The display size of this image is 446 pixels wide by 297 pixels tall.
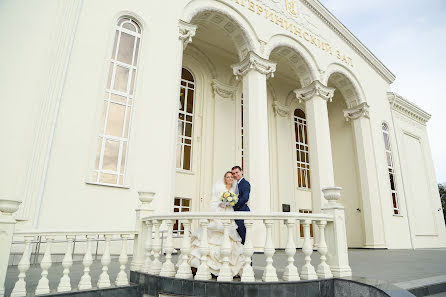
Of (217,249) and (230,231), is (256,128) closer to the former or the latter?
(230,231)

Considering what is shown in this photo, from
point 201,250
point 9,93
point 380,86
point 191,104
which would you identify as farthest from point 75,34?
point 380,86

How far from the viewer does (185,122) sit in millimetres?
11727

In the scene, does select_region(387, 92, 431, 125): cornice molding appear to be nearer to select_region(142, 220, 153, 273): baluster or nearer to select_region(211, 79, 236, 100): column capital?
select_region(211, 79, 236, 100): column capital

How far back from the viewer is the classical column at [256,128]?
9133 millimetres

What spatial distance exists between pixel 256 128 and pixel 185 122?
3.41 meters

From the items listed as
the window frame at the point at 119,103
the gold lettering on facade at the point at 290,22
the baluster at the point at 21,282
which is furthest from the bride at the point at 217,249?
the gold lettering on facade at the point at 290,22

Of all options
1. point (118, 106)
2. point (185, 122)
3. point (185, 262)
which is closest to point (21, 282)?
point (185, 262)

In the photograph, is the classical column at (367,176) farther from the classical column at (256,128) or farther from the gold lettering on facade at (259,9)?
the gold lettering on facade at (259,9)

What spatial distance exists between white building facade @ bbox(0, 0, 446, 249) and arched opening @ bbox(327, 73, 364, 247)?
0.22ft

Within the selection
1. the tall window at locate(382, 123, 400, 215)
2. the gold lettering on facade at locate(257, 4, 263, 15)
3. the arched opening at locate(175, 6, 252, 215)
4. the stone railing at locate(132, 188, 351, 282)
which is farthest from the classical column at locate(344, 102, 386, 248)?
the stone railing at locate(132, 188, 351, 282)

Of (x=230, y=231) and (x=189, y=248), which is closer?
(x=189, y=248)

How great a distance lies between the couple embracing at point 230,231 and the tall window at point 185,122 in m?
6.84

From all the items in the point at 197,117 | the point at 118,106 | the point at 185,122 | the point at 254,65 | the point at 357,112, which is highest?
the point at 357,112


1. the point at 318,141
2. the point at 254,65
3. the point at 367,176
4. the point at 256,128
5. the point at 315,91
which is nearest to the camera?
the point at 256,128
